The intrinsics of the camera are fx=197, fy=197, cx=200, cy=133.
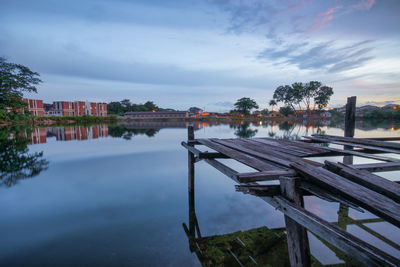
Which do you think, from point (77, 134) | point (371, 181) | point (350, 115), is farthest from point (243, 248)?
point (77, 134)

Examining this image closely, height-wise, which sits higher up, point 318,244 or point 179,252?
point 318,244

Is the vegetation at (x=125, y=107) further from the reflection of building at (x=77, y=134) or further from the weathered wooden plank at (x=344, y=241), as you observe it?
the weathered wooden plank at (x=344, y=241)

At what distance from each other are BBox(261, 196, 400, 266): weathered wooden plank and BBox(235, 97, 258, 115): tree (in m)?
121

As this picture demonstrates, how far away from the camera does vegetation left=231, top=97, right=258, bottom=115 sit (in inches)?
4700

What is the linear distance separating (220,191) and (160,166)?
20.4 feet

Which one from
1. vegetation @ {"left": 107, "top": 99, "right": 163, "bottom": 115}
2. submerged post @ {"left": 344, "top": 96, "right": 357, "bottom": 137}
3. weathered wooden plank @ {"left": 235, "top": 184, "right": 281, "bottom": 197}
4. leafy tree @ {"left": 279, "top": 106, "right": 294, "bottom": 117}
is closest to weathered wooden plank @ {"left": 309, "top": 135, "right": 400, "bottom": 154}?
submerged post @ {"left": 344, "top": 96, "right": 357, "bottom": 137}

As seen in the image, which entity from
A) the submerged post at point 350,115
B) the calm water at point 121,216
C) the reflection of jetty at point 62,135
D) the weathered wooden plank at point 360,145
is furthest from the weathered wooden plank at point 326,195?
the reflection of jetty at point 62,135

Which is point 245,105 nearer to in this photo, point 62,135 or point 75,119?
point 75,119

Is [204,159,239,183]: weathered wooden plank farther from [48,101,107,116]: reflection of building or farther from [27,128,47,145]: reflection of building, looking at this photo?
[48,101,107,116]: reflection of building

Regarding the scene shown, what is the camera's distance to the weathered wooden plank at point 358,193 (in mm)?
1651

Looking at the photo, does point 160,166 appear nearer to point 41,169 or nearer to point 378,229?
point 41,169

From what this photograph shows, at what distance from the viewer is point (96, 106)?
324 feet

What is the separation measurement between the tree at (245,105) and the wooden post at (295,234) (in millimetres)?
121175

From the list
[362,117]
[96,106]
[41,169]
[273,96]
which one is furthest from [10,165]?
[273,96]
